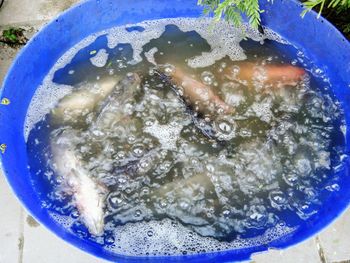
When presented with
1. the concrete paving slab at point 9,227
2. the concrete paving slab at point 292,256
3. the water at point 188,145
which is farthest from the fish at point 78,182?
the concrete paving slab at point 292,256

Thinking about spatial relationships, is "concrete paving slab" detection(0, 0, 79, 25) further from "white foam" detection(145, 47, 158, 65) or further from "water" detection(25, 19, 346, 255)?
"white foam" detection(145, 47, 158, 65)

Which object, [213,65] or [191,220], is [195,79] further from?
[191,220]

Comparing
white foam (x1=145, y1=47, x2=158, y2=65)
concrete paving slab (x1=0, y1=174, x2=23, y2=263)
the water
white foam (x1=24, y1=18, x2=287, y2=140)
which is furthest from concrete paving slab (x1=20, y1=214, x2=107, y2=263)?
white foam (x1=145, y1=47, x2=158, y2=65)

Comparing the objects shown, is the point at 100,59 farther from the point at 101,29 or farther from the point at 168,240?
the point at 168,240

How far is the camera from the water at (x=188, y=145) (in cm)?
220

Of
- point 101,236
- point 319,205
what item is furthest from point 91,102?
point 319,205

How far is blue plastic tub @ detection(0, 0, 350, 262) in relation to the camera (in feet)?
6.79

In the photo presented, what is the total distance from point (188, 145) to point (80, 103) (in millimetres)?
641

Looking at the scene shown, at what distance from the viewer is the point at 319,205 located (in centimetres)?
221

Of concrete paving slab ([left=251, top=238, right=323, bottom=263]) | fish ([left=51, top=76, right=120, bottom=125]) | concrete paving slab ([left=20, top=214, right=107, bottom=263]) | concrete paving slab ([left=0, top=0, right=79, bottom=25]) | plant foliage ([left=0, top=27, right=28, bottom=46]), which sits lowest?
concrete paving slab ([left=20, top=214, right=107, bottom=263])

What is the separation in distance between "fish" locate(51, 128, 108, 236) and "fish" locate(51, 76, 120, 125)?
0.08 metres

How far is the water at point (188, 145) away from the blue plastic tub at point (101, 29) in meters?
0.05

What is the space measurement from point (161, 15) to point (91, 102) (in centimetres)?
69

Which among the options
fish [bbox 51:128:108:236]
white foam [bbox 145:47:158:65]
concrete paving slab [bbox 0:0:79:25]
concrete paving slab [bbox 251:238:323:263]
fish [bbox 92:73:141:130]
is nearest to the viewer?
fish [bbox 51:128:108:236]
